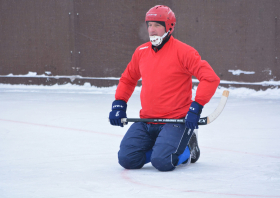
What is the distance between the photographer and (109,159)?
135 inches

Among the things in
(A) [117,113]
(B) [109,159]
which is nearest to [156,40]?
(A) [117,113]

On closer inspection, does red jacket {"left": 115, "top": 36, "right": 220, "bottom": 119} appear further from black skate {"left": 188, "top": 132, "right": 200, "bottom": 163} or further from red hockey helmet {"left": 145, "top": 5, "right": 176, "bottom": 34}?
black skate {"left": 188, "top": 132, "right": 200, "bottom": 163}

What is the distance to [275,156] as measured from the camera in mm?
3439

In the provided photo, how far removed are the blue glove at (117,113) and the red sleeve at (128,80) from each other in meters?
0.07

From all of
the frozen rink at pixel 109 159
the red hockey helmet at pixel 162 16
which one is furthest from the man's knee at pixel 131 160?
the red hockey helmet at pixel 162 16

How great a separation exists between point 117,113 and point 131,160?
1.31 feet

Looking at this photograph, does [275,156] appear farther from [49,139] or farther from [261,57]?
[261,57]

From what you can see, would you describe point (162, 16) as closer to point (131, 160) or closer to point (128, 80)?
point (128, 80)

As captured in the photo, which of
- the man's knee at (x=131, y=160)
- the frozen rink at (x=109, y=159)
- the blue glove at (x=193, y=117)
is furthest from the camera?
the man's knee at (x=131, y=160)

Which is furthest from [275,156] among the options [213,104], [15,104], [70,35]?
[70,35]

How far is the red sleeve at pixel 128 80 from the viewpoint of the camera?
3.44 metres

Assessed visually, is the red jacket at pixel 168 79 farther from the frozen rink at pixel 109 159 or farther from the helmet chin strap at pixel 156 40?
the frozen rink at pixel 109 159

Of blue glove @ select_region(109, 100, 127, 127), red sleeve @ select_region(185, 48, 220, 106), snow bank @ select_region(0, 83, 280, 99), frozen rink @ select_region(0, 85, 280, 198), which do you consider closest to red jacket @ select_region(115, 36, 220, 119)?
red sleeve @ select_region(185, 48, 220, 106)

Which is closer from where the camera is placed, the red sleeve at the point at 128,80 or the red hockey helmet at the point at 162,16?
the red hockey helmet at the point at 162,16
